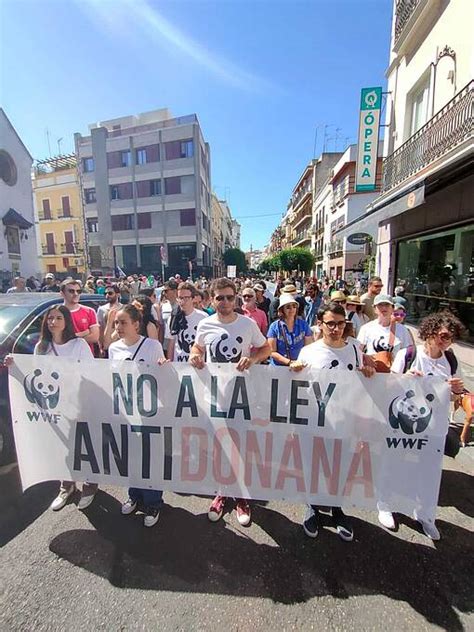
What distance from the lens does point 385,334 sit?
3.62m

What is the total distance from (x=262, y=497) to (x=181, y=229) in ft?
109

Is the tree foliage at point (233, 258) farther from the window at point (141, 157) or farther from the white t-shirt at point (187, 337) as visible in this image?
the white t-shirt at point (187, 337)

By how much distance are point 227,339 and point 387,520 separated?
1941 mm

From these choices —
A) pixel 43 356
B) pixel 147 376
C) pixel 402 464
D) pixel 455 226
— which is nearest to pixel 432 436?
pixel 402 464

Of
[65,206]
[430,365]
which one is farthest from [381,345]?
[65,206]

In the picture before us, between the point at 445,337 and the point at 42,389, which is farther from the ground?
the point at 445,337

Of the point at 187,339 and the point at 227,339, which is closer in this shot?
the point at 227,339

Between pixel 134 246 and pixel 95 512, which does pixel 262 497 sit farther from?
pixel 134 246

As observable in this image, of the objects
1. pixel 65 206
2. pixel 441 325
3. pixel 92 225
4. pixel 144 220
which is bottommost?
pixel 441 325

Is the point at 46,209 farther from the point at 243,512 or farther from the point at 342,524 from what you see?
the point at 342,524

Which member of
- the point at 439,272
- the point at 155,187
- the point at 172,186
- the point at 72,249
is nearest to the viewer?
the point at 439,272

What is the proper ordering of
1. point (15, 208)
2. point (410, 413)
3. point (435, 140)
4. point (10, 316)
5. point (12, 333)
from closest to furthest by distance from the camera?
point (410, 413)
point (12, 333)
point (10, 316)
point (435, 140)
point (15, 208)

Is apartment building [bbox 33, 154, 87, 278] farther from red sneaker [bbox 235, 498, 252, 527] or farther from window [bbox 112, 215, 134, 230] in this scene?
red sneaker [bbox 235, 498, 252, 527]

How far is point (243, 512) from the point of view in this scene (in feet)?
8.75
